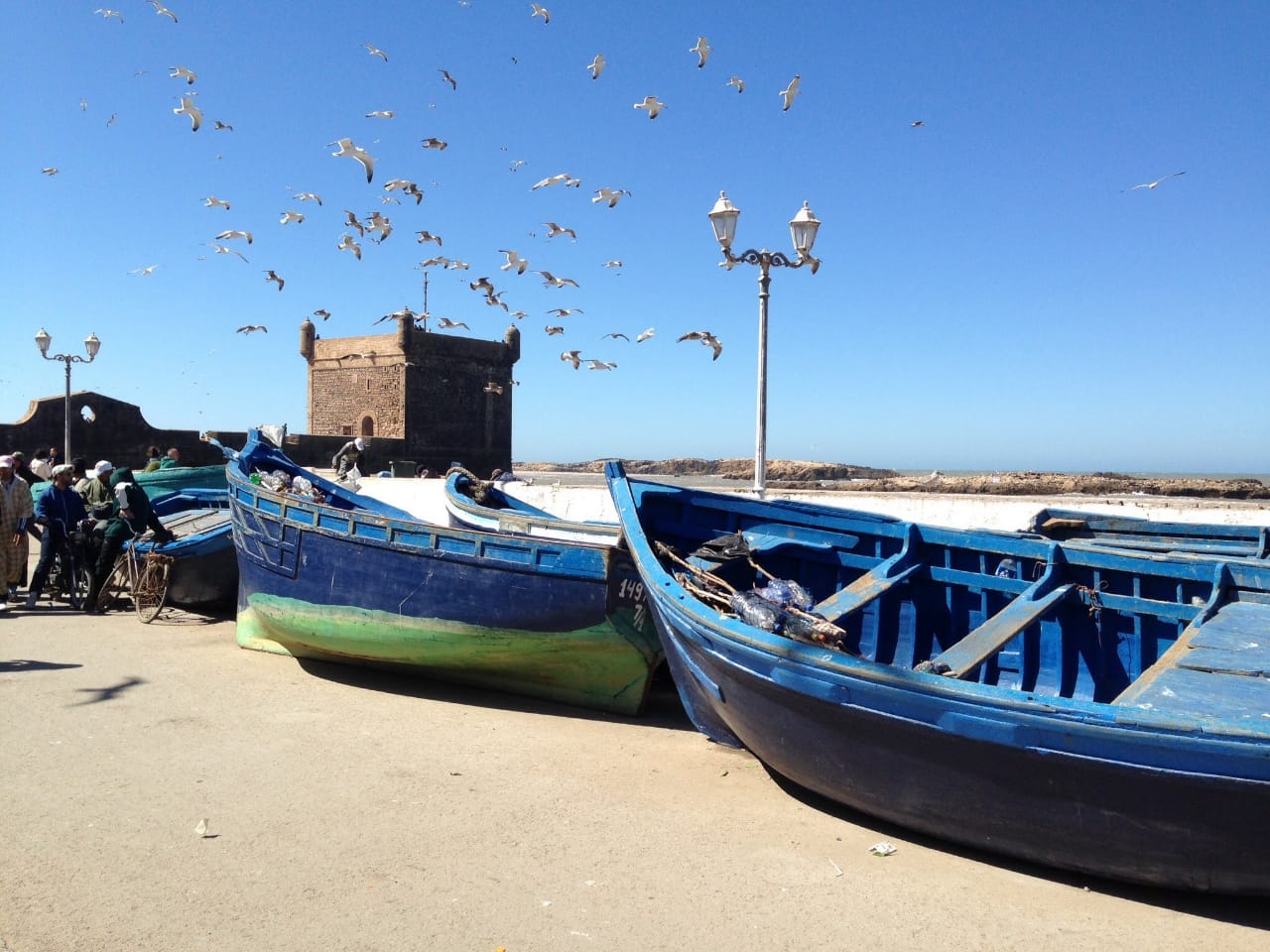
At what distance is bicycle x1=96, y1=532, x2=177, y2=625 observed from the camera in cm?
953

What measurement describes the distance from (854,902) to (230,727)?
4.12 metres

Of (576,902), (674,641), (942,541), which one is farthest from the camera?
(942,541)

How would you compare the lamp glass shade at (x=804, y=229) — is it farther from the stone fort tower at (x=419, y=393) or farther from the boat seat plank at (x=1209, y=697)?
the stone fort tower at (x=419, y=393)

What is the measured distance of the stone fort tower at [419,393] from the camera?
40.4 meters

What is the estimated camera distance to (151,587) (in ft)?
31.7

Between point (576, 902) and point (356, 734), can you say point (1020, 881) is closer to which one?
point (576, 902)

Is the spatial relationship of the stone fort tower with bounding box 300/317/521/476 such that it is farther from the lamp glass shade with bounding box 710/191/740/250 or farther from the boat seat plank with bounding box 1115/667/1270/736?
the boat seat plank with bounding box 1115/667/1270/736

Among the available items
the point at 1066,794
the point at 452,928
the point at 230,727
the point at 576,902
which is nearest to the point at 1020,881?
the point at 1066,794

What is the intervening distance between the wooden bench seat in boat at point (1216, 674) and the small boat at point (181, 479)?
13.3 meters

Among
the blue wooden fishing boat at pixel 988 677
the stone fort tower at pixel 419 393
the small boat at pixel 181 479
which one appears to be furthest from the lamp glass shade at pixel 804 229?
the stone fort tower at pixel 419 393

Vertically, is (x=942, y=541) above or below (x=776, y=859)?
above

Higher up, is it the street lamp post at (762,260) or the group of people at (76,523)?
the street lamp post at (762,260)

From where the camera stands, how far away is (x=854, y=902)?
379cm

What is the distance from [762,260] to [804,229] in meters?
0.62
